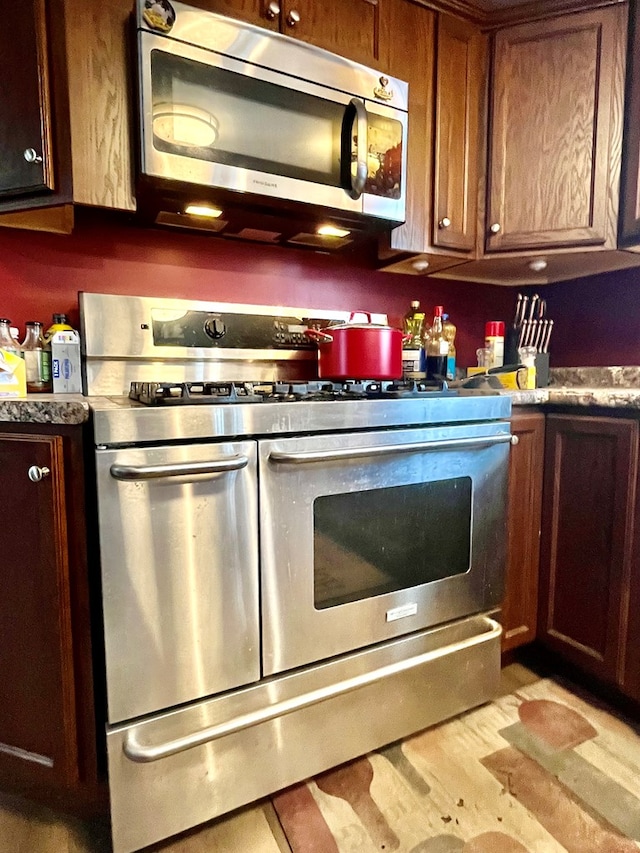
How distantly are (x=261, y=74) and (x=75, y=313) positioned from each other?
2.55ft

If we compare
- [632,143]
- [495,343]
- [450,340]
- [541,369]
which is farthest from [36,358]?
[632,143]

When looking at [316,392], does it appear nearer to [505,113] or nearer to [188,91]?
[188,91]

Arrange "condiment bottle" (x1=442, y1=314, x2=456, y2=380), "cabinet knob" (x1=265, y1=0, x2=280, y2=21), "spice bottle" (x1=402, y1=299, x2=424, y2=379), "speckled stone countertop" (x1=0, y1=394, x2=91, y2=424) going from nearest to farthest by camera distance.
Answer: "speckled stone countertop" (x1=0, y1=394, x2=91, y2=424), "cabinet knob" (x1=265, y1=0, x2=280, y2=21), "spice bottle" (x1=402, y1=299, x2=424, y2=379), "condiment bottle" (x1=442, y1=314, x2=456, y2=380)

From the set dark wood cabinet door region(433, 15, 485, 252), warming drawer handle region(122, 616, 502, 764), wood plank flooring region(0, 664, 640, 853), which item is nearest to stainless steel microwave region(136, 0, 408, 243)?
dark wood cabinet door region(433, 15, 485, 252)

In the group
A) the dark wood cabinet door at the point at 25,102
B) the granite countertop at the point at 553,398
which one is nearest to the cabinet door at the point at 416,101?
the granite countertop at the point at 553,398

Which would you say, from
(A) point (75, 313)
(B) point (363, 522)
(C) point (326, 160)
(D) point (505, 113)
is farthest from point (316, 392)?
(D) point (505, 113)

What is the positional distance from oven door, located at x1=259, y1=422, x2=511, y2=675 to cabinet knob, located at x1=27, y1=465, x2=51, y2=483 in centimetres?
39

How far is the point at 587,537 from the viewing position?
4.47ft

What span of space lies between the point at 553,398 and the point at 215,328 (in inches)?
39.3

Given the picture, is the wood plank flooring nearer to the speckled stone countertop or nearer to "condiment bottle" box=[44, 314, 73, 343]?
the speckled stone countertop

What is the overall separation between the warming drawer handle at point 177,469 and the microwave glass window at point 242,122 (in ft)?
2.39

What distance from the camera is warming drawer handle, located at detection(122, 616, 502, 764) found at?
896 mm

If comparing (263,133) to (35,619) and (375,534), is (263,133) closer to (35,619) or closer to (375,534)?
(375,534)

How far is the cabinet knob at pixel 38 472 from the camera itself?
0.87 meters
